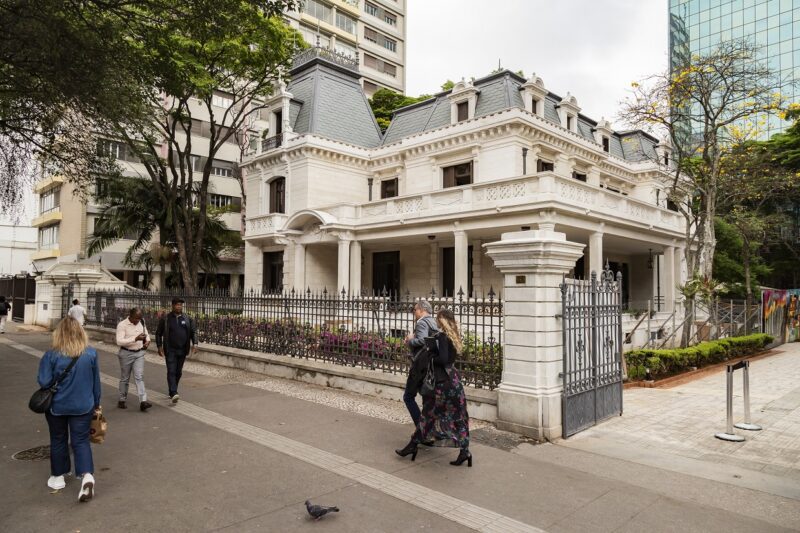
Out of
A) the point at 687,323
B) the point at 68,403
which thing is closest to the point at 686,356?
the point at 687,323

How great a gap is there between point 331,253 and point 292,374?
15.0 meters

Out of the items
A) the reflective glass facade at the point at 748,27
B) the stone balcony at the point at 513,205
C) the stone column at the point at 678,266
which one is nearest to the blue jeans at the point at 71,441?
the stone balcony at the point at 513,205

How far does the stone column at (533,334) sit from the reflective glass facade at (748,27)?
55676 mm

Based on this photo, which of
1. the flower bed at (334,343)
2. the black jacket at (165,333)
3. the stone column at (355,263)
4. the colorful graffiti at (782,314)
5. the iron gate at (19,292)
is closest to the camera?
the flower bed at (334,343)

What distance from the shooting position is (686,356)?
13312mm

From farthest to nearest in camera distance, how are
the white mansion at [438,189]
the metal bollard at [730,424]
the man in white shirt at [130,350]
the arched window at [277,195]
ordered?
the arched window at [277,195], the white mansion at [438,189], the man in white shirt at [130,350], the metal bollard at [730,424]

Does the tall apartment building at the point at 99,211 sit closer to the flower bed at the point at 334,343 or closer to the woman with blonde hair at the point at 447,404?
the flower bed at the point at 334,343

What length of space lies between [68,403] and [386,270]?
21.7 metres

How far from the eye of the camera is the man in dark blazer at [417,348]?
584 cm

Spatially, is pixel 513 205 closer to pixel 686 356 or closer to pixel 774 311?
pixel 686 356

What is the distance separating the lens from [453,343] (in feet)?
18.9

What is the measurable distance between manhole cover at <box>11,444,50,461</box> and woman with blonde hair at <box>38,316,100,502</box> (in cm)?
114

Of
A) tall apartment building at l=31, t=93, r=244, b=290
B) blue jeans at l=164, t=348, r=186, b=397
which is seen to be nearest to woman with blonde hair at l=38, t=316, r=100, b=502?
A: blue jeans at l=164, t=348, r=186, b=397

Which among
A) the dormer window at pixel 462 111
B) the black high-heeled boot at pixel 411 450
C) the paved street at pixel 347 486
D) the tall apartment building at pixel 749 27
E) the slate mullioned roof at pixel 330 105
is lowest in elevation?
the paved street at pixel 347 486
